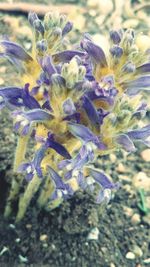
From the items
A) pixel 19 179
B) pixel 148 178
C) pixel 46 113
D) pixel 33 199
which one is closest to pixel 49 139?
pixel 46 113

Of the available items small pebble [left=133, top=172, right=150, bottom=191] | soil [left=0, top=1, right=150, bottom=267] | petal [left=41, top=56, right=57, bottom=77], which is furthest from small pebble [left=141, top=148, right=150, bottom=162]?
petal [left=41, top=56, right=57, bottom=77]

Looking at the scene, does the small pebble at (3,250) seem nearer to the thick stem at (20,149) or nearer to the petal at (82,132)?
the thick stem at (20,149)

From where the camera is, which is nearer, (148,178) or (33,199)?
(33,199)

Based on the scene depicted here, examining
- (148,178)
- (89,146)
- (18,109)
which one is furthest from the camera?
(148,178)

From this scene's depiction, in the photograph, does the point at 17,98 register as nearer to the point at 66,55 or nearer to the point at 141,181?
the point at 66,55

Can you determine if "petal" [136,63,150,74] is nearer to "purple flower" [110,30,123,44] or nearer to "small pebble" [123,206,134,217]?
"purple flower" [110,30,123,44]

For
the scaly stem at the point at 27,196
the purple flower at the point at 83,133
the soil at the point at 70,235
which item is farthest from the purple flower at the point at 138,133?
the soil at the point at 70,235

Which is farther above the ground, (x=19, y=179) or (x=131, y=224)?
(x=19, y=179)

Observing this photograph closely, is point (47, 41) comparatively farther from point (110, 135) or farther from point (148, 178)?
point (148, 178)
